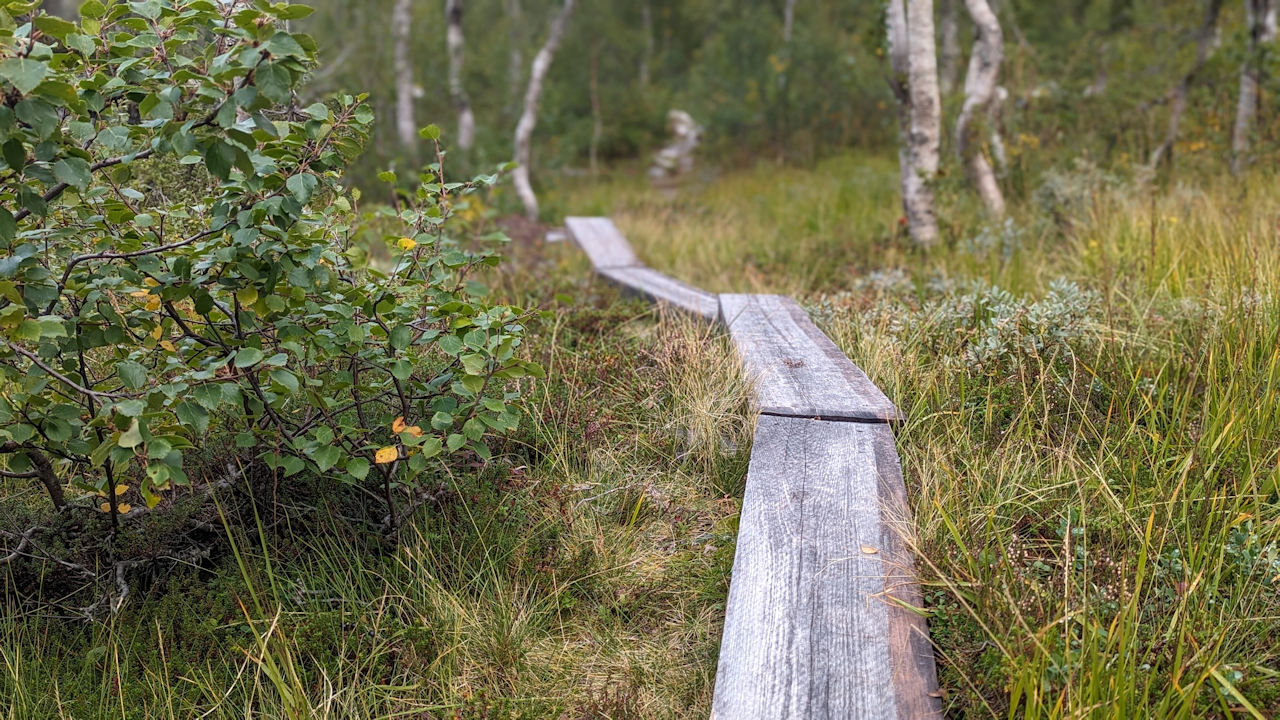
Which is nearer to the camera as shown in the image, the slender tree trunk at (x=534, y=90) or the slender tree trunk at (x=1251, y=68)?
the slender tree trunk at (x=1251, y=68)

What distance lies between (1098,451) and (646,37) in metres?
21.5

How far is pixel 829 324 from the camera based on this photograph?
3760mm

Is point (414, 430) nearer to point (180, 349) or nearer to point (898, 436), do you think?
point (180, 349)

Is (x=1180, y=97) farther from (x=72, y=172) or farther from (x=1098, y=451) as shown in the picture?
(x=72, y=172)

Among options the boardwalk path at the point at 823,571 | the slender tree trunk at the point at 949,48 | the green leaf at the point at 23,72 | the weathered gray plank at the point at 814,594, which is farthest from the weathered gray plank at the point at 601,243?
the slender tree trunk at the point at 949,48

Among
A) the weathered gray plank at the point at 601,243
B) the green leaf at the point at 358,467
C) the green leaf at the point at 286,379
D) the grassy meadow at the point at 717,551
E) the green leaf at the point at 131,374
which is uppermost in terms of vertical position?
the green leaf at the point at 131,374

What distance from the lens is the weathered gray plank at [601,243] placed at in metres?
6.08

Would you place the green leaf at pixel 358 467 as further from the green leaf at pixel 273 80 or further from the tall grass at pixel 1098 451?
the tall grass at pixel 1098 451

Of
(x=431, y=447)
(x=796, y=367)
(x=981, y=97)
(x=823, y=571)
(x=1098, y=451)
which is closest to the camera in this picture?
(x=823, y=571)

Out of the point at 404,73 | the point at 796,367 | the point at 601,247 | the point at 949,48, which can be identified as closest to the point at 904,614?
the point at 796,367

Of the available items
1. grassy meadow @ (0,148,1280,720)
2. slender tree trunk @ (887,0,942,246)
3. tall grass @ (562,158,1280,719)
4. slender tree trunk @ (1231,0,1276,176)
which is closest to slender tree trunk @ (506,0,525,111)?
slender tree trunk @ (887,0,942,246)

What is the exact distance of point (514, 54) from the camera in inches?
812

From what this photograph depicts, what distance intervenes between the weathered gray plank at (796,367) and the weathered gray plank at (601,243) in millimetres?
2167

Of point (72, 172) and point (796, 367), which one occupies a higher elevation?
point (72, 172)
